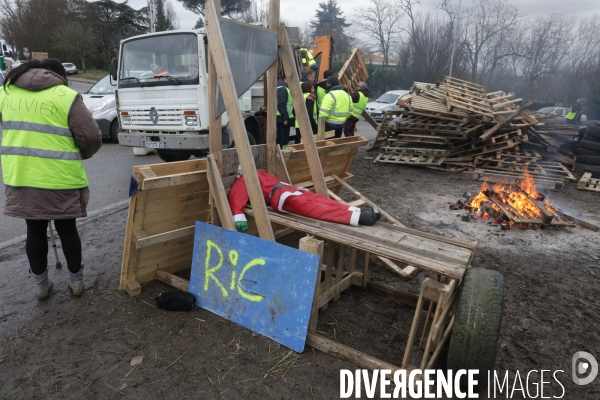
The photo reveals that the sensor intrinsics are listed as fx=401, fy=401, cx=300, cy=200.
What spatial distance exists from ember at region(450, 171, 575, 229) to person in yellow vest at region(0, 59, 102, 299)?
523 cm

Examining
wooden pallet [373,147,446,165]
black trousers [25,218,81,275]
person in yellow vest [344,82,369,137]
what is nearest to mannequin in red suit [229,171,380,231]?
black trousers [25,218,81,275]

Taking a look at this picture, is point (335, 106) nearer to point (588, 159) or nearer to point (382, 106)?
point (588, 159)

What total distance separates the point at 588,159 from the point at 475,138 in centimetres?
258

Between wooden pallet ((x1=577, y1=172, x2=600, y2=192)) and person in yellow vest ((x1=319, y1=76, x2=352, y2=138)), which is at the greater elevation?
person in yellow vest ((x1=319, y1=76, x2=352, y2=138))

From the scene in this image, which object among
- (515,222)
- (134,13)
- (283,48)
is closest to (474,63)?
(134,13)

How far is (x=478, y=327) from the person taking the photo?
235 centimetres

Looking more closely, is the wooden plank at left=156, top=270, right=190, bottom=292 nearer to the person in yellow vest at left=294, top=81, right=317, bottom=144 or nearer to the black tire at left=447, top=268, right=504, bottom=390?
the black tire at left=447, top=268, right=504, bottom=390

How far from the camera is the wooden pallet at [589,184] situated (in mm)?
8273

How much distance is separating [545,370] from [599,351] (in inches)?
22.2

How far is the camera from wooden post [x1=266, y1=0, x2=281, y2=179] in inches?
135

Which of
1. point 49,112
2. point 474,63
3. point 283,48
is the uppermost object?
point 474,63

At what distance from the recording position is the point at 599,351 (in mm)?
3004

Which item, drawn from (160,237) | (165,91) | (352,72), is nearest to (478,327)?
(160,237)

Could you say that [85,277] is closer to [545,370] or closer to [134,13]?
[545,370]
